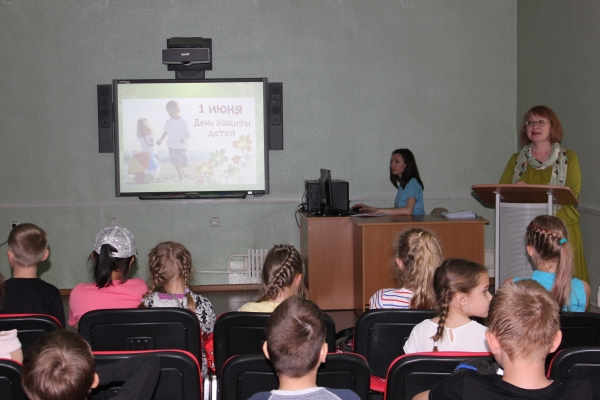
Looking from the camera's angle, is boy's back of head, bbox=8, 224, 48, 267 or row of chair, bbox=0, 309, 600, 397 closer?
row of chair, bbox=0, 309, 600, 397

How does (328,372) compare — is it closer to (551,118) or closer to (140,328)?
(140,328)

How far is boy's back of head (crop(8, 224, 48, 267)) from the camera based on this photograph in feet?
10.6

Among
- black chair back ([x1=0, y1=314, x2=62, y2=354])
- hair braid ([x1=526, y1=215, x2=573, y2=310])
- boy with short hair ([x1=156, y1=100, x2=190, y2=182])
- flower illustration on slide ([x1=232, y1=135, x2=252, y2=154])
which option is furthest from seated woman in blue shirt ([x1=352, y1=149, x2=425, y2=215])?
black chair back ([x1=0, y1=314, x2=62, y2=354])

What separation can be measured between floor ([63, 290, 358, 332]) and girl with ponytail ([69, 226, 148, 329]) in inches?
104

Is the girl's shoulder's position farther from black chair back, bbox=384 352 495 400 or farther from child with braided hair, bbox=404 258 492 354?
black chair back, bbox=384 352 495 400

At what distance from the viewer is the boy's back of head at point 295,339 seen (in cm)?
173

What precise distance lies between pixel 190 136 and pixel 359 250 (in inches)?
94.3

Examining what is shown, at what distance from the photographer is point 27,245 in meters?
3.24

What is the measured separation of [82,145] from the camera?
7.00 m

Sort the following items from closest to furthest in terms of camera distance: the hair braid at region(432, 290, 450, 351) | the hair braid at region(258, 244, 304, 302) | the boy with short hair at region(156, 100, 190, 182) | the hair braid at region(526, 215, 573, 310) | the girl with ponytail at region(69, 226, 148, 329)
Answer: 1. the hair braid at region(432, 290, 450, 351)
2. the hair braid at region(526, 215, 573, 310)
3. the hair braid at region(258, 244, 304, 302)
4. the girl with ponytail at region(69, 226, 148, 329)
5. the boy with short hair at region(156, 100, 190, 182)

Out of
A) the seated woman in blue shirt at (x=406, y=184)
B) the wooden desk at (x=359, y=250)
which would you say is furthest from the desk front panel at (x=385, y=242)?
the seated woman in blue shirt at (x=406, y=184)

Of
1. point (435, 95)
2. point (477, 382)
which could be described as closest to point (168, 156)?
point (435, 95)

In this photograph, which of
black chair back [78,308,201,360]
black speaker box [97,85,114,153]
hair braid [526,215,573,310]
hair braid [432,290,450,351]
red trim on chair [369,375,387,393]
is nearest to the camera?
hair braid [432,290,450,351]

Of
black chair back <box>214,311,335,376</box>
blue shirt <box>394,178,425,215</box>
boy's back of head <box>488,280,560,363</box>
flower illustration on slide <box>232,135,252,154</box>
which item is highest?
flower illustration on slide <box>232,135,252,154</box>
